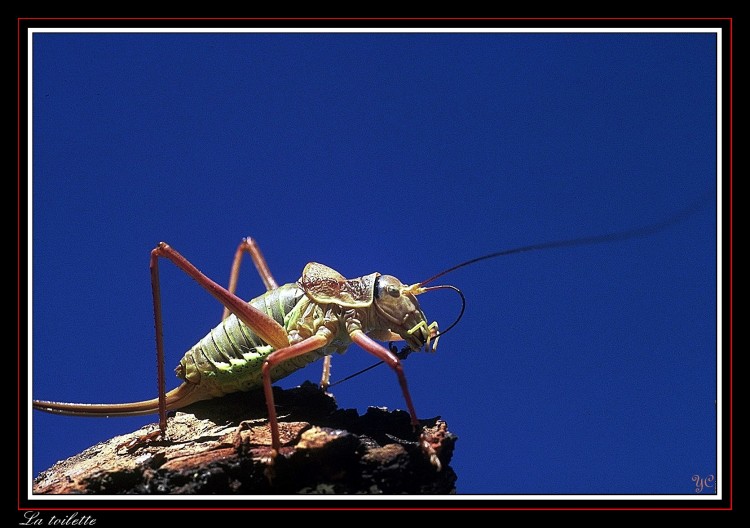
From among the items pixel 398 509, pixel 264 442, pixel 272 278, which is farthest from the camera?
pixel 272 278

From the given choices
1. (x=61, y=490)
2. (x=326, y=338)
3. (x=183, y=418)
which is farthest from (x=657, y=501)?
(x=61, y=490)

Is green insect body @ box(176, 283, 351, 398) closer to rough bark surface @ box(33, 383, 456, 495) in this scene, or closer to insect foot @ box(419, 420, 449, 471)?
rough bark surface @ box(33, 383, 456, 495)

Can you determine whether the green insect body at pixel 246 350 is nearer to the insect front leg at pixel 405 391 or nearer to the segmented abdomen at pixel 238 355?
the segmented abdomen at pixel 238 355

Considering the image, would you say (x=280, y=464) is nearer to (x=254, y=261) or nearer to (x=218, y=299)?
(x=218, y=299)

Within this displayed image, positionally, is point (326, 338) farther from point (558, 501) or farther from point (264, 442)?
point (558, 501)

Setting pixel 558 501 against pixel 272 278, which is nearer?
pixel 558 501

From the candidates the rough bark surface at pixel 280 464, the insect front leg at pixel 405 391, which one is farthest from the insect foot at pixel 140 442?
the insect front leg at pixel 405 391
